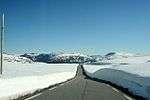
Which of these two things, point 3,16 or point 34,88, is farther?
point 3,16

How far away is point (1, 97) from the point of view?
1614 cm

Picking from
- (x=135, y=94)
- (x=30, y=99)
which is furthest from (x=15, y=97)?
(x=135, y=94)

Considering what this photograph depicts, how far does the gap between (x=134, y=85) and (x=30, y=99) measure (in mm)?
7294

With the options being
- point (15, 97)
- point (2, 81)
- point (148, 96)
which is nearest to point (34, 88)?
point (15, 97)

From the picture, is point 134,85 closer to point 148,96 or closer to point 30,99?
point 148,96

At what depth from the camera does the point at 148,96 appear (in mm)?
17562

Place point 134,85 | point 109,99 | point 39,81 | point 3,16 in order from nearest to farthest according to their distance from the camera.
A: point 109,99
point 134,85
point 39,81
point 3,16

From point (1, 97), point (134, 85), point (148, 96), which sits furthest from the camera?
point (134, 85)

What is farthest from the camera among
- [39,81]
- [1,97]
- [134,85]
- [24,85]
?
[39,81]

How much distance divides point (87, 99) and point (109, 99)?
1.17m

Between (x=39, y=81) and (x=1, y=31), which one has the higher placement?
(x=1, y=31)

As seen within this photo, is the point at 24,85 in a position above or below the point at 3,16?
below

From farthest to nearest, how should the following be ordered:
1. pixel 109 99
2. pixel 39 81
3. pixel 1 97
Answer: pixel 39 81 < pixel 109 99 < pixel 1 97

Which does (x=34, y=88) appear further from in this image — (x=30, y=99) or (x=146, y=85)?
(x=146, y=85)
